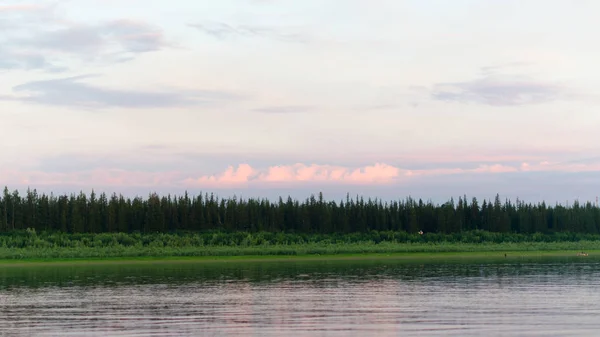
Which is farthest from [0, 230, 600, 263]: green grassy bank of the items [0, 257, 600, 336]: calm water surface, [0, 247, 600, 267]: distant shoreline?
[0, 257, 600, 336]: calm water surface

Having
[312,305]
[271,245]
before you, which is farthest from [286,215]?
[312,305]

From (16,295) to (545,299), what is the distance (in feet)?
118

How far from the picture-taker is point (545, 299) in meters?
50.6

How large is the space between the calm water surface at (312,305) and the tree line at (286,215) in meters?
91.7

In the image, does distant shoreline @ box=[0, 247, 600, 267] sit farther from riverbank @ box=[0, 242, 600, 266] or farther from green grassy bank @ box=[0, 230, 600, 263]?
green grassy bank @ box=[0, 230, 600, 263]

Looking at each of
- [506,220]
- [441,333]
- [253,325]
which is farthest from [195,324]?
[506,220]

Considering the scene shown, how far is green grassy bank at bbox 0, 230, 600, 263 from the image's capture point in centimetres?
12875

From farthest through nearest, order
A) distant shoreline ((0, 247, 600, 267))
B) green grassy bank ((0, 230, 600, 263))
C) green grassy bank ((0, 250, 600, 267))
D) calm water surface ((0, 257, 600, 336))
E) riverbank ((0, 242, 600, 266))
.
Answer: green grassy bank ((0, 230, 600, 263))
riverbank ((0, 242, 600, 266))
distant shoreline ((0, 247, 600, 267))
green grassy bank ((0, 250, 600, 267))
calm water surface ((0, 257, 600, 336))

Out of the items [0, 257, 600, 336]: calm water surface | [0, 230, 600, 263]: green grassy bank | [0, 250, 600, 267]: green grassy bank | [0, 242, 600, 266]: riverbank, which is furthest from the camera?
[0, 230, 600, 263]: green grassy bank

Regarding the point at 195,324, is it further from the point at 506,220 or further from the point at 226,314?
the point at 506,220

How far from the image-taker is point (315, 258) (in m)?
127

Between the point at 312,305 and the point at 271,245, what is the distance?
96.2 m

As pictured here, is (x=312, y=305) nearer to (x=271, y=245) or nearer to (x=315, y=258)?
(x=315, y=258)

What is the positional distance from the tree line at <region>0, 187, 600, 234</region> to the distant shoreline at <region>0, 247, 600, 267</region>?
39.4 meters
